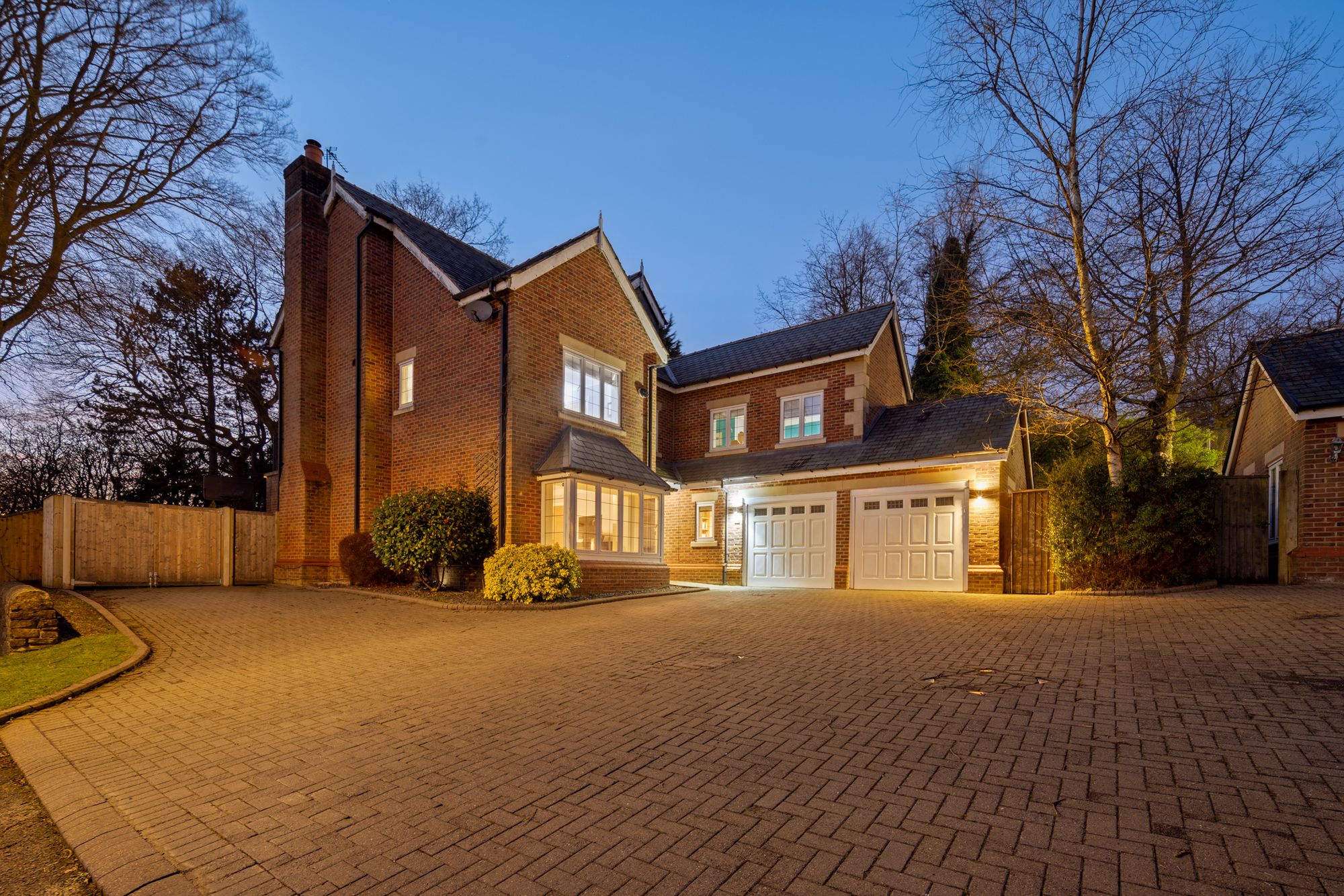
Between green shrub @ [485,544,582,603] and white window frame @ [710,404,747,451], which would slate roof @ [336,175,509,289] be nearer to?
green shrub @ [485,544,582,603]

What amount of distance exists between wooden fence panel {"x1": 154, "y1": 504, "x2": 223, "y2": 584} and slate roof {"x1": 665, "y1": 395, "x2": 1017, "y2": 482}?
39.6 ft

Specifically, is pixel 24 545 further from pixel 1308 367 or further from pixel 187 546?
pixel 1308 367

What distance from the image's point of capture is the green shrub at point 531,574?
11.4 m

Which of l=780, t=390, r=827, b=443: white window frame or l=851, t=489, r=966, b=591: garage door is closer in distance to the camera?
l=851, t=489, r=966, b=591: garage door

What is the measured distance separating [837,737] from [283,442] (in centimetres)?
1704

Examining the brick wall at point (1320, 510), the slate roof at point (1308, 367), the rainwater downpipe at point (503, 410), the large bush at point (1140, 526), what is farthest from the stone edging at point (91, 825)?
the slate roof at point (1308, 367)

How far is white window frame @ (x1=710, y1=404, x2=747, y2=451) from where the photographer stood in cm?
1964

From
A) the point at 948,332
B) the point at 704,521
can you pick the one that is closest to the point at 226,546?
the point at 704,521

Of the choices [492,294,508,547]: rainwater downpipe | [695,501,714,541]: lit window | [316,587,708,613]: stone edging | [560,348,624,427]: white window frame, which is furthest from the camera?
[695,501,714,541]: lit window

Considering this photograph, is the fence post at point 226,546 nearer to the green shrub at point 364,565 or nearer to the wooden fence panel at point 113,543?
the wooden fence panel at point 113,543

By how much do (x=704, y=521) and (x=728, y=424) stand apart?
3252 mm

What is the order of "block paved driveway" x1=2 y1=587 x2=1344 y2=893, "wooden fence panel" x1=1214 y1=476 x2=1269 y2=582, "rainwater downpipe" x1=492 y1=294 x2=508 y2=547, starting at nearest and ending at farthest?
"block paved driveway" x1=2 y1=587 x2=1344 y2=893
"wooden fence panel" x1=1214 y1=476 x2=1269 y2=582
"rainwater downpipe" x1=492 y1=294 x2=508 y2=547

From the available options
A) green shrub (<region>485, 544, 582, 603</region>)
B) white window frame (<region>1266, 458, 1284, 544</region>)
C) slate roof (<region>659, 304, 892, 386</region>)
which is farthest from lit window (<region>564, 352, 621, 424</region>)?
white window frame (<region>1266, 458, 1284, 544</region>)

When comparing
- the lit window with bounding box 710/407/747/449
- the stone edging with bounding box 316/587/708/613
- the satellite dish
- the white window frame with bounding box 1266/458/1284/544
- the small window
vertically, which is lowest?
the stone edging with bounding box 316/587/708/613
